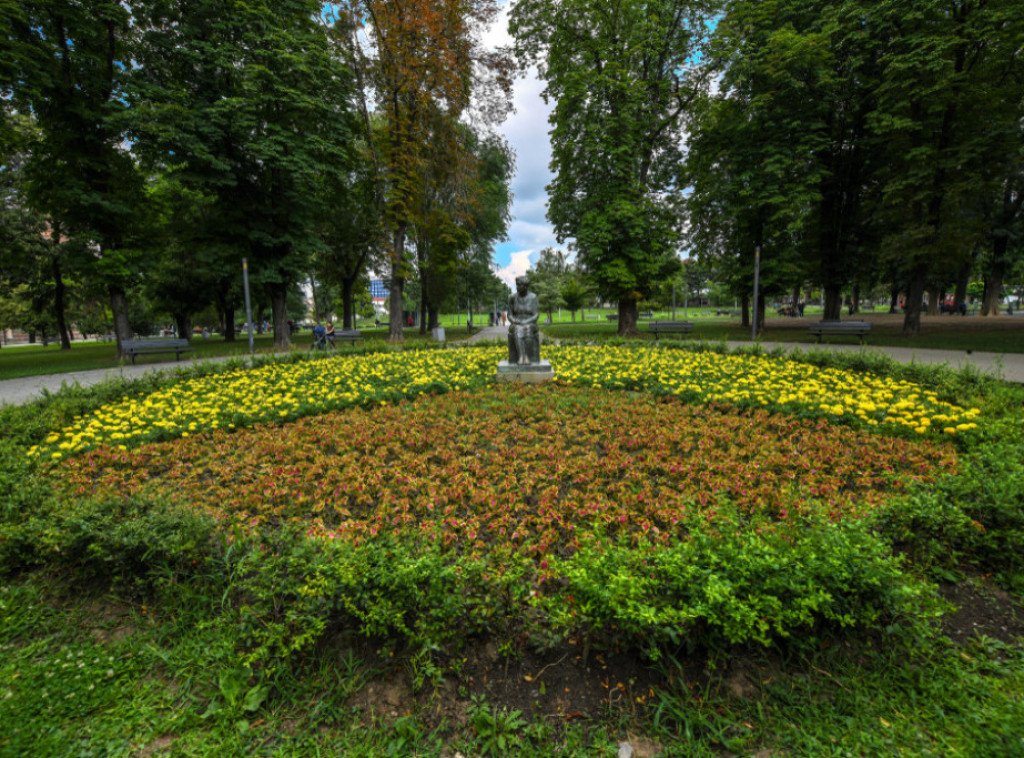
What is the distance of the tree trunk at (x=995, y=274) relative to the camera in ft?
85.0

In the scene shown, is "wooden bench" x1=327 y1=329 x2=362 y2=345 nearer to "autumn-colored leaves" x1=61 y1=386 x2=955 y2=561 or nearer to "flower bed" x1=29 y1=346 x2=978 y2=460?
"flower bed" x1=29 y1=346 x2=978 y2=460

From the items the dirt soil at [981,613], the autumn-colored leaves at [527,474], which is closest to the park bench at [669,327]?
the autumn-colored leaves at [527,474]

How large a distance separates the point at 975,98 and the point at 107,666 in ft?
79.3

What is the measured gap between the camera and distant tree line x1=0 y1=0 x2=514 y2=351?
556 inches

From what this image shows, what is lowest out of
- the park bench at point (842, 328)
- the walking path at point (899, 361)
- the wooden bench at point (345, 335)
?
the walking path at point (899, 361)

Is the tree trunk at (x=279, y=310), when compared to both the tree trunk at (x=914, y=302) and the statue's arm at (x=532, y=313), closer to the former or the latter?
the statue's arm at (x=532, y=313)

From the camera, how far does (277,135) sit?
15.4m

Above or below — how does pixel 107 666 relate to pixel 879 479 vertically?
below

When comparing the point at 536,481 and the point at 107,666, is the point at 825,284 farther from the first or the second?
the point at 107,666

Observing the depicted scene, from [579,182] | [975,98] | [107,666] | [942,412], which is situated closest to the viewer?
[107,666]

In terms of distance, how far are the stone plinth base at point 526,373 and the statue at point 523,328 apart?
0.15 meters

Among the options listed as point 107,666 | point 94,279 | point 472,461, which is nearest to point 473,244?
point 94,279

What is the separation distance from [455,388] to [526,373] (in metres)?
1.56

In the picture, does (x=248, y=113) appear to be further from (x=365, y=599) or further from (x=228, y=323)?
(x=228, y=323)
